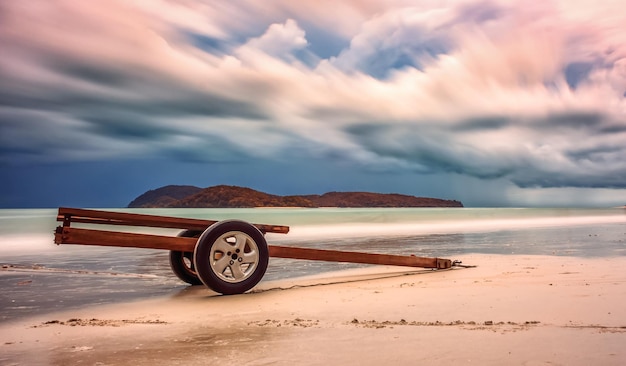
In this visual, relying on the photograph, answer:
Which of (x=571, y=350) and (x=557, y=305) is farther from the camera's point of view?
(x=557, y=305)

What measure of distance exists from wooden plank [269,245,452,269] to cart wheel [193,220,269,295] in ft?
1.22

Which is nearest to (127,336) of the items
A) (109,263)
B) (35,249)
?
(109,263)

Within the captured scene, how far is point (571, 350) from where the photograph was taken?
11.8ft

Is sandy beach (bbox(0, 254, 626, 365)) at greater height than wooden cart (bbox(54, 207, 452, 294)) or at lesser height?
lesser

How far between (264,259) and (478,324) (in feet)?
11.4

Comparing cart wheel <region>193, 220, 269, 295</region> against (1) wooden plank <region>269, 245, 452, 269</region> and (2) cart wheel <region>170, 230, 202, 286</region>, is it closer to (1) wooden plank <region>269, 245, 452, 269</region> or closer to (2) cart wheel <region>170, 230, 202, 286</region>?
(1) wooden plank <region>269, 245, 452, 269</region>

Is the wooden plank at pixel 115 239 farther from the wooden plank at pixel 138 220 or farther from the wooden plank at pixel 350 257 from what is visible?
the wooden plank at pixel 350 257

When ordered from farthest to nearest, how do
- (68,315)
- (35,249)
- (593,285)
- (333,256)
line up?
(35,249) < (333,256) < (593,285) < (68,315)

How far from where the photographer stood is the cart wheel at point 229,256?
6703 mm

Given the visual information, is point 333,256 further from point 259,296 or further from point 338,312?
point 338,312

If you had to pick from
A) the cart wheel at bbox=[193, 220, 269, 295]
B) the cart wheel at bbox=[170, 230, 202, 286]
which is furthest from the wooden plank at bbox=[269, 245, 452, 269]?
the cart wheel at bbox=[170, 230, 202, 286]

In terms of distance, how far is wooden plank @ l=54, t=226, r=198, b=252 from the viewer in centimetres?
633

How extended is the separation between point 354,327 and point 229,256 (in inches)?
114

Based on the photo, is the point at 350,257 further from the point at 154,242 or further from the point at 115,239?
the point at 115,239
